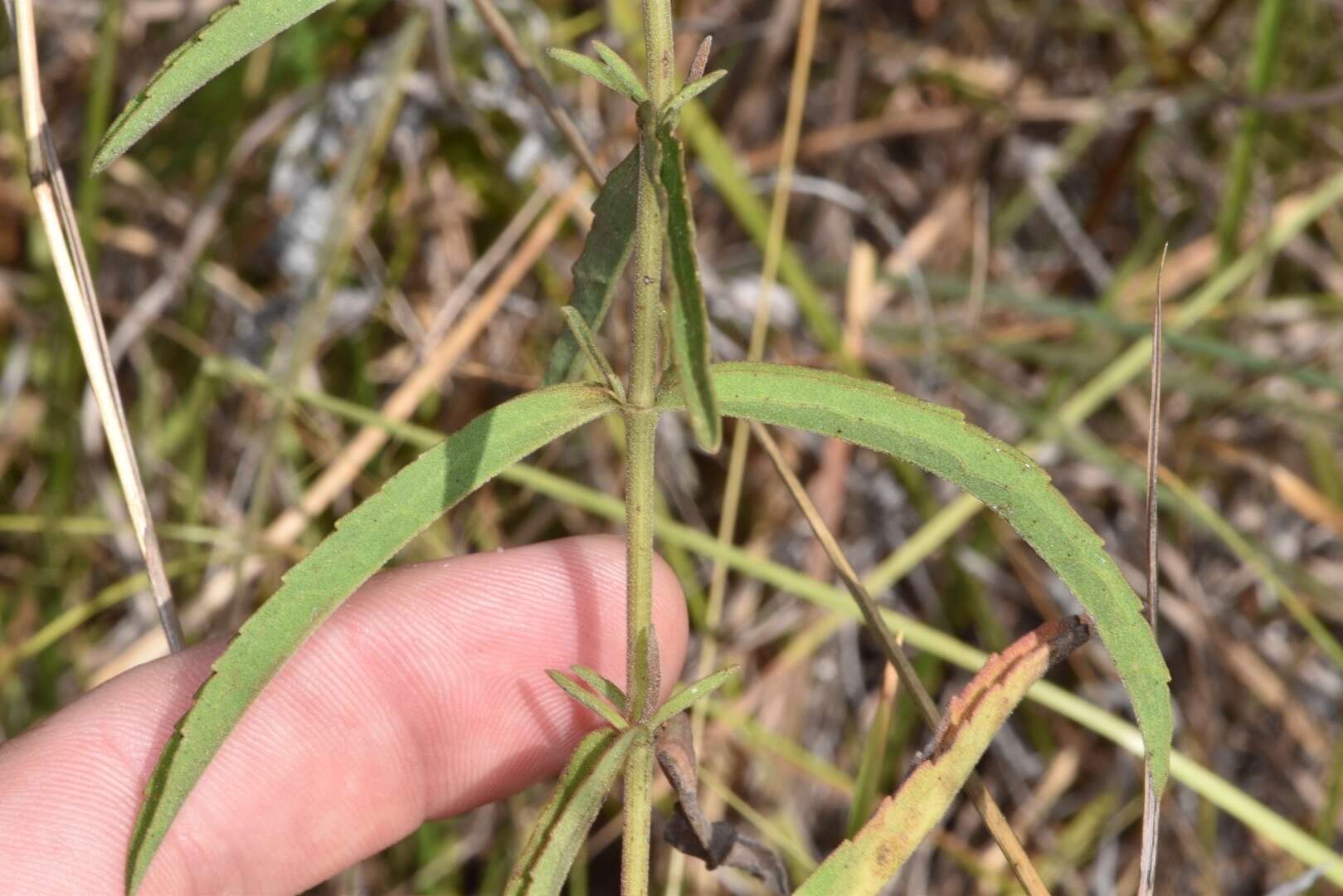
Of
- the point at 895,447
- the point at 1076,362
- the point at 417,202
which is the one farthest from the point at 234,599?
the point at 1076,362

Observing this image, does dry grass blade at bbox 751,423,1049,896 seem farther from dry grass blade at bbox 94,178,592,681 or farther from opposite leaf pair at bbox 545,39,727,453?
dry grass blade at bbox 94,178,592,681

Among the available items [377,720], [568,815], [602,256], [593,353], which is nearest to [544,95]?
[602,256]

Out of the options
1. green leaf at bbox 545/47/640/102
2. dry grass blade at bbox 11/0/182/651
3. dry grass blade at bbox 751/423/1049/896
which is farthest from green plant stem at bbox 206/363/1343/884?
green leaf at bbox 545/47/640/102

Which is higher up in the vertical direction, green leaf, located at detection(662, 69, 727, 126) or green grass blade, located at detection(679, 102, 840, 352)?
green grass blade, located at detection(679, 102, 840, 352)

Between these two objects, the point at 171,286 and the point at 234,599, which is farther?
the point at 171,286

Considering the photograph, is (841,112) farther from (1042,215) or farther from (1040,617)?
(1040,617)

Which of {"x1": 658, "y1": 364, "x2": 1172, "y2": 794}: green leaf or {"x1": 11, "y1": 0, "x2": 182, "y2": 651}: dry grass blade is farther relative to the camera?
{"x1": 11, "y1": 0, "x2": 182, "y2": 651}: dry grass blade
